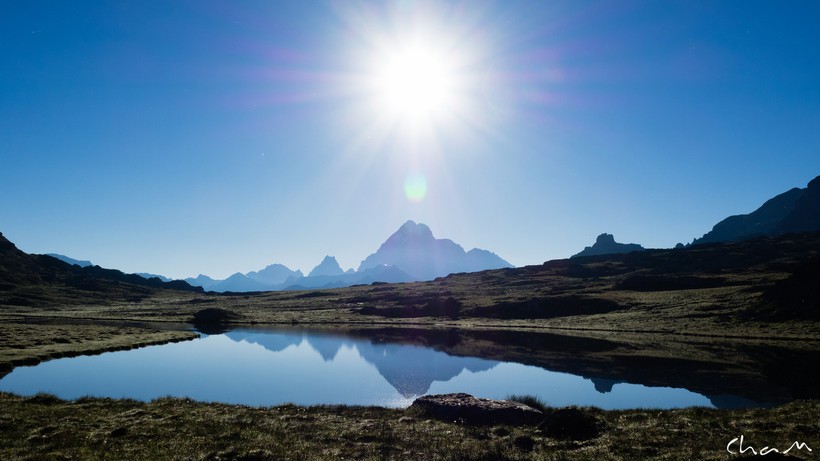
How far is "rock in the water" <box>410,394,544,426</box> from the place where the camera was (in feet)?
88.6

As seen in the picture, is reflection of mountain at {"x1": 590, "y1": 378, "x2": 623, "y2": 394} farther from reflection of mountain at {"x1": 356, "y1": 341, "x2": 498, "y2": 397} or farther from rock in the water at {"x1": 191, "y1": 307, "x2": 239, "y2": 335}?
rock in the water at {"x1": 191, "y1": 307, "x2": 239, "y2": 335}

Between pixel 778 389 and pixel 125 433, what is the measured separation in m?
50.5

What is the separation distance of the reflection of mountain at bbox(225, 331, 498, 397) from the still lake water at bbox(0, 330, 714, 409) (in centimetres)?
15

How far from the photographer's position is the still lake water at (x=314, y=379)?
39.5 metres

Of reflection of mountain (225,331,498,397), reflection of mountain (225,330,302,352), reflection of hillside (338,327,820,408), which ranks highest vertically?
reflection of mountain (225,330,302,352)

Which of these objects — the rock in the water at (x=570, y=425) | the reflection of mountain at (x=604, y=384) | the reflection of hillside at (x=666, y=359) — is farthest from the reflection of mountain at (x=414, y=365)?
the rock in the water at (x=570, y=425)

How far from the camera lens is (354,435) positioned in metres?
24.3

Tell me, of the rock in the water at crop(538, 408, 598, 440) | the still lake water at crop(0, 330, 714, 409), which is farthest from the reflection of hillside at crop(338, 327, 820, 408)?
the rock in the water at crop(538, 408, 598, 440)

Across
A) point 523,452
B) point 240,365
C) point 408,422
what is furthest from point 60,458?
point 240,365

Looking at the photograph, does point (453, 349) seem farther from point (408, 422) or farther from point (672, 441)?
point (672, 441)

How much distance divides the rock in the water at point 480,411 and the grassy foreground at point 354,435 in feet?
4.05

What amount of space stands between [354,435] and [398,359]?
140 ft

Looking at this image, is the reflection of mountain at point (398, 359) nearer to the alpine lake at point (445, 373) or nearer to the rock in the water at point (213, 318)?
the alpine lake at point (445, 373)

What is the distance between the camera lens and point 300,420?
27.9 meters
